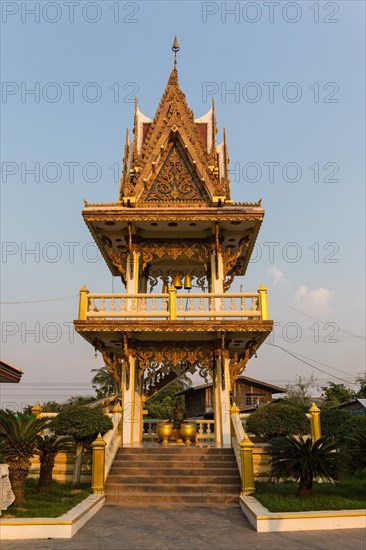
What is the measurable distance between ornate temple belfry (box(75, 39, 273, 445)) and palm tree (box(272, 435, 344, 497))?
13.4 feet

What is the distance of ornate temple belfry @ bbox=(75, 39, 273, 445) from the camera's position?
14297 millimetres

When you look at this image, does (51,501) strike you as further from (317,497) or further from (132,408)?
(317,497)

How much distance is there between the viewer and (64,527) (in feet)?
25.5

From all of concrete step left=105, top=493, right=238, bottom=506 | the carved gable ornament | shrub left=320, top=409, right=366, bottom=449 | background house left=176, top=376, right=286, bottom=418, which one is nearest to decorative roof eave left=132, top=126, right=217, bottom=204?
the carved gable ornament

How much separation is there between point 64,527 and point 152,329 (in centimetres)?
666

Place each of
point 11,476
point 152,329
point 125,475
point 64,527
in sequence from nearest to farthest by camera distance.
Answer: point 64,527 → point 11,476 → point 125,475 → point 152,329

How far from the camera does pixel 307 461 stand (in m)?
9.88

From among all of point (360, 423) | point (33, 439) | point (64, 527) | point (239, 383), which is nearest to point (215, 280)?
point (360, 423)

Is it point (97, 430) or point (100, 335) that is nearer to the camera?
point (97, 430)

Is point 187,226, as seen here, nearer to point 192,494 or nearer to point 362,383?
point 192,494

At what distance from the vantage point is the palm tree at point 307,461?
9.88 metres

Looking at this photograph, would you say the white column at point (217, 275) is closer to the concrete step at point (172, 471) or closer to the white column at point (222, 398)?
the white column at point (222, 398)

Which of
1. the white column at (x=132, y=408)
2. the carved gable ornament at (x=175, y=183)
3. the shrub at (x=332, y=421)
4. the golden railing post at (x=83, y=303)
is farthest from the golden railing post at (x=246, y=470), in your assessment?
the carved gable ornament at (x=175, y=183)

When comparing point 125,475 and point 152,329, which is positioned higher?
point 152,329
